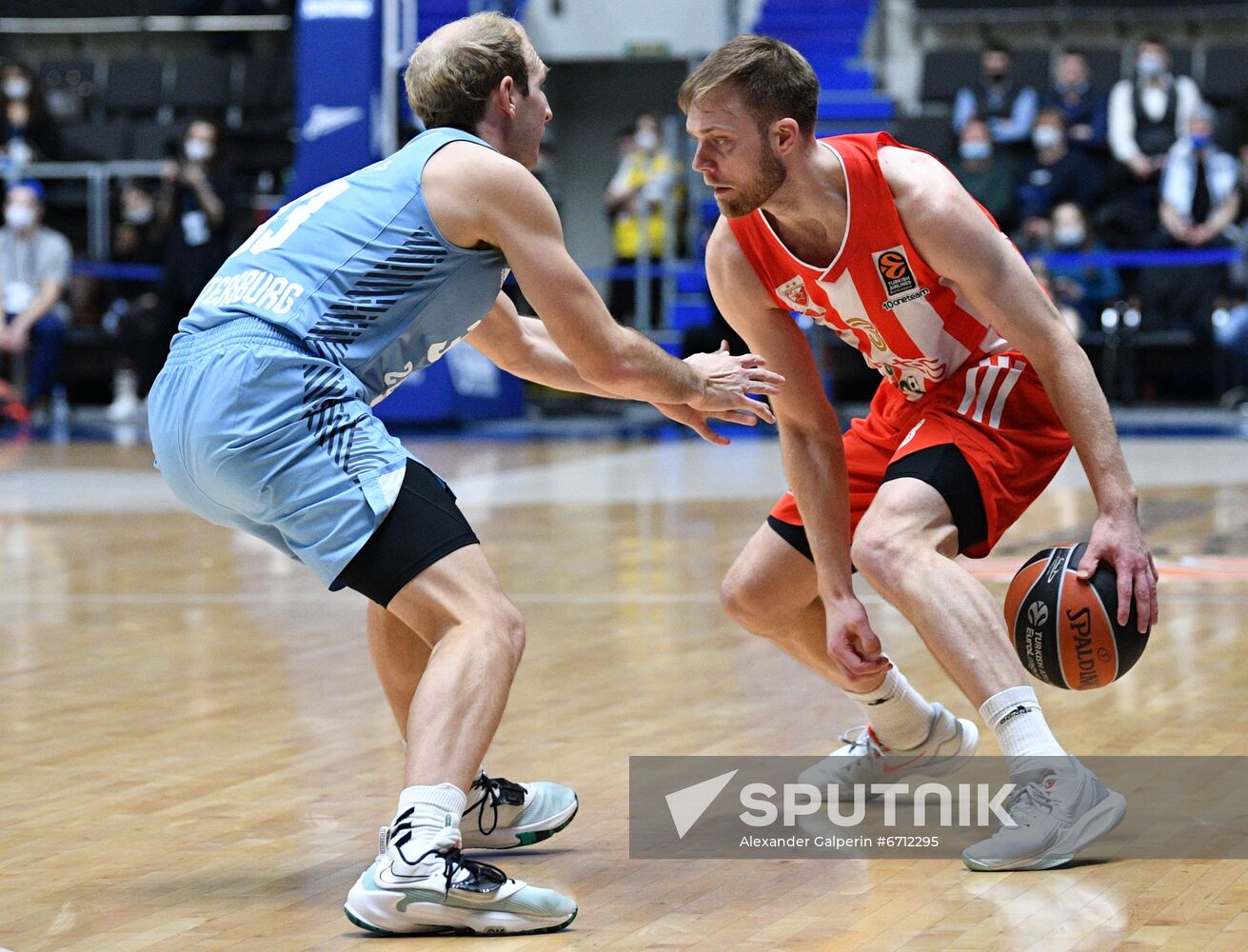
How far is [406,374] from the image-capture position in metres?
3.36

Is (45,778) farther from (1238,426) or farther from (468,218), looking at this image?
(1238,426)

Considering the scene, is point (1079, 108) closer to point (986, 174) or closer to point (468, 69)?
point (986, 174)

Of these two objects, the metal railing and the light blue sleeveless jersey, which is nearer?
the light blue sleeveless jersey

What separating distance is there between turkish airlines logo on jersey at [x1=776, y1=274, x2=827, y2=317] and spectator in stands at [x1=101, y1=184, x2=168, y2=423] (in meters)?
12.7

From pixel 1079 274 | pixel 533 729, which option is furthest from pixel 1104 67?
pixel 533 729

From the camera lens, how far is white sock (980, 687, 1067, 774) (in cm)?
336

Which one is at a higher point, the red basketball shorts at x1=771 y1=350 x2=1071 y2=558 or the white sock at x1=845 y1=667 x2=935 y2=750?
the red basketball shorts at x1=771 y1=350 x2=1071 y2=558

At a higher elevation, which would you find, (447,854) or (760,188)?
(760,188)

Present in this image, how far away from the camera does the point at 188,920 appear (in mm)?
3059

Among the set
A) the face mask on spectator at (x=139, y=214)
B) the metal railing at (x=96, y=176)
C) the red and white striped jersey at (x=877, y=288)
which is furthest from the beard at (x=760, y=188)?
the metal railing at (x=96, y=176)

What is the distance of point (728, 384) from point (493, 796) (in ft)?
3.06

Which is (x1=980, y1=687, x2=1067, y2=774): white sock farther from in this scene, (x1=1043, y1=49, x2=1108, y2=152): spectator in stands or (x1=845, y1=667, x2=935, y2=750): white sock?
(x1=1043, y1=49, x2=1108, y2=152): spectator in stands

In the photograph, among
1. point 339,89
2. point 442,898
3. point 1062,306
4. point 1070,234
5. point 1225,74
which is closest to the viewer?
point 442,898

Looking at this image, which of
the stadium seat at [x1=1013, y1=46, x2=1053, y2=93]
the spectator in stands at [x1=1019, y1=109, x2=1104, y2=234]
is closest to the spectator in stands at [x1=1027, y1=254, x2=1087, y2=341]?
the spectator in stands at [x1=1019, y1=109, x2=1104, y2=234]
